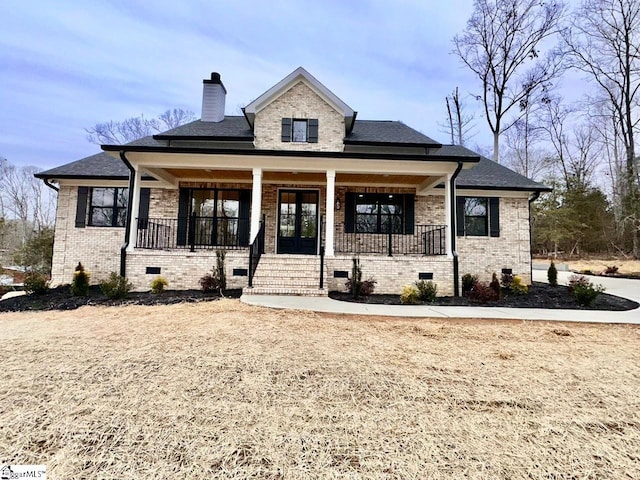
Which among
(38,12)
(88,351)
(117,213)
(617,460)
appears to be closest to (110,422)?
(88,351)

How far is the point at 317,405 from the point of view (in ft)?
7.91

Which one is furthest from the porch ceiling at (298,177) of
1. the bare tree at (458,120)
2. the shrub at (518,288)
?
the bare tree at (458,120)

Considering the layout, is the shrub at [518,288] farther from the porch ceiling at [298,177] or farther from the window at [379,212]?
the porch ceiling at [298,177]

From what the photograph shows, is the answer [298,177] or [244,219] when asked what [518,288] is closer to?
[298,177]

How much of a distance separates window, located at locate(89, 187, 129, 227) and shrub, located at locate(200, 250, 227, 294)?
175 inches

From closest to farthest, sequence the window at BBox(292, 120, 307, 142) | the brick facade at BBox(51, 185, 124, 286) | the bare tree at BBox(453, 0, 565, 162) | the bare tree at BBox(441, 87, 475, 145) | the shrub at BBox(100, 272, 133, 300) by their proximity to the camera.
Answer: the shrub at BBox(100, 272, 133, 300), the brick facade at BBox(51, 185, 124, 286), the window at BBox(292, 120, 307, 142), the bare tree at BBox(453, 0, 565, 162), the bare tree at BBox(441, 87, 475, 145)

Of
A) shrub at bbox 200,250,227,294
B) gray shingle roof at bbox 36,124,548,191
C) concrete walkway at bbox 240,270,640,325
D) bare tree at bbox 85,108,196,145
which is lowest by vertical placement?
concrete walkway at bbox 240,270,640,325

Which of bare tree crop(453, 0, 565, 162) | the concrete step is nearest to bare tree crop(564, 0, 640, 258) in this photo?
bare tree crop(453, 0, 565, 162)

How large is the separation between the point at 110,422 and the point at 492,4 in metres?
25.0

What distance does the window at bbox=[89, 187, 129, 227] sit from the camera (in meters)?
10.3

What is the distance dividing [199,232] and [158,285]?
295cm

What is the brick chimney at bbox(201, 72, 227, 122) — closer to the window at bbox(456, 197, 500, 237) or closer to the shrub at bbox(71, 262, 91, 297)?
the shrub at bbox(71, 262, 91, 297)

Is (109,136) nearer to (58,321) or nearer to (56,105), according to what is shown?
(56,105)

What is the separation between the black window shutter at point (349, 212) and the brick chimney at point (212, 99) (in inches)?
250
